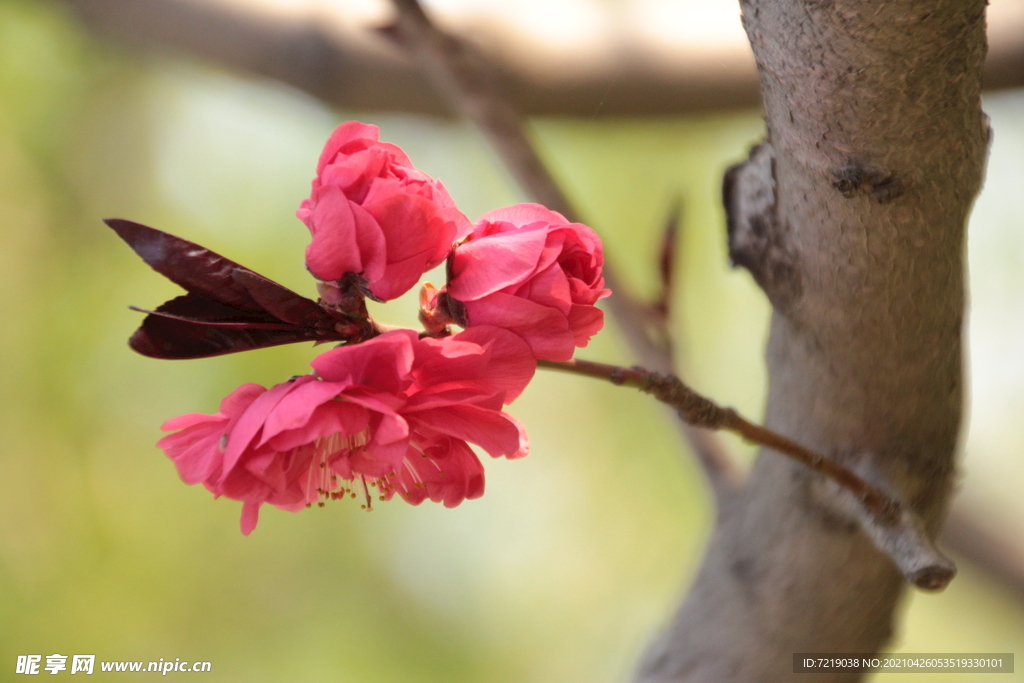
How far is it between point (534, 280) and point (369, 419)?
0.07m

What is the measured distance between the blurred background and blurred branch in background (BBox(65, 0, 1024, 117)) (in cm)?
13

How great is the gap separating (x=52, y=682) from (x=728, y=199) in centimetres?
82

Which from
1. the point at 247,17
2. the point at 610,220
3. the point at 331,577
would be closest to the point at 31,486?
the point at 331,577

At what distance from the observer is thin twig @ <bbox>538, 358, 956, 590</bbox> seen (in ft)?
0.92

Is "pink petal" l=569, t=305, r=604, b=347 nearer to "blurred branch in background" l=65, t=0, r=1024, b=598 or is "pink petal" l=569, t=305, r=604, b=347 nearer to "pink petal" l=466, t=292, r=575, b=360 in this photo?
"pink petal" l=466, t=292, r=575, b=360

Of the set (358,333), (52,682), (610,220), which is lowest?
(52,682)

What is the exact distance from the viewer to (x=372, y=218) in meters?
0.23

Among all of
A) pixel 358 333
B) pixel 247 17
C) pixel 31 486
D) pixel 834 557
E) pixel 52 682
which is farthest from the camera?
pixel 31 486

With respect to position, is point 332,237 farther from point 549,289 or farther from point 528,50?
point 528,50

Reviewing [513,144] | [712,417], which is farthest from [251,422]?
[513,144]

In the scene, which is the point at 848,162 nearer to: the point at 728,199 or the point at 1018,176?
the point at 728,199

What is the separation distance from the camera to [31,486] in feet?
2.88

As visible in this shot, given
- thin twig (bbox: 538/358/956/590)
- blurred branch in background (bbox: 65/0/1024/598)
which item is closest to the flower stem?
thin twig (bbox: 538/358/956/590)

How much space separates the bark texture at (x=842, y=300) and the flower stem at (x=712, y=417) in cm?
4
